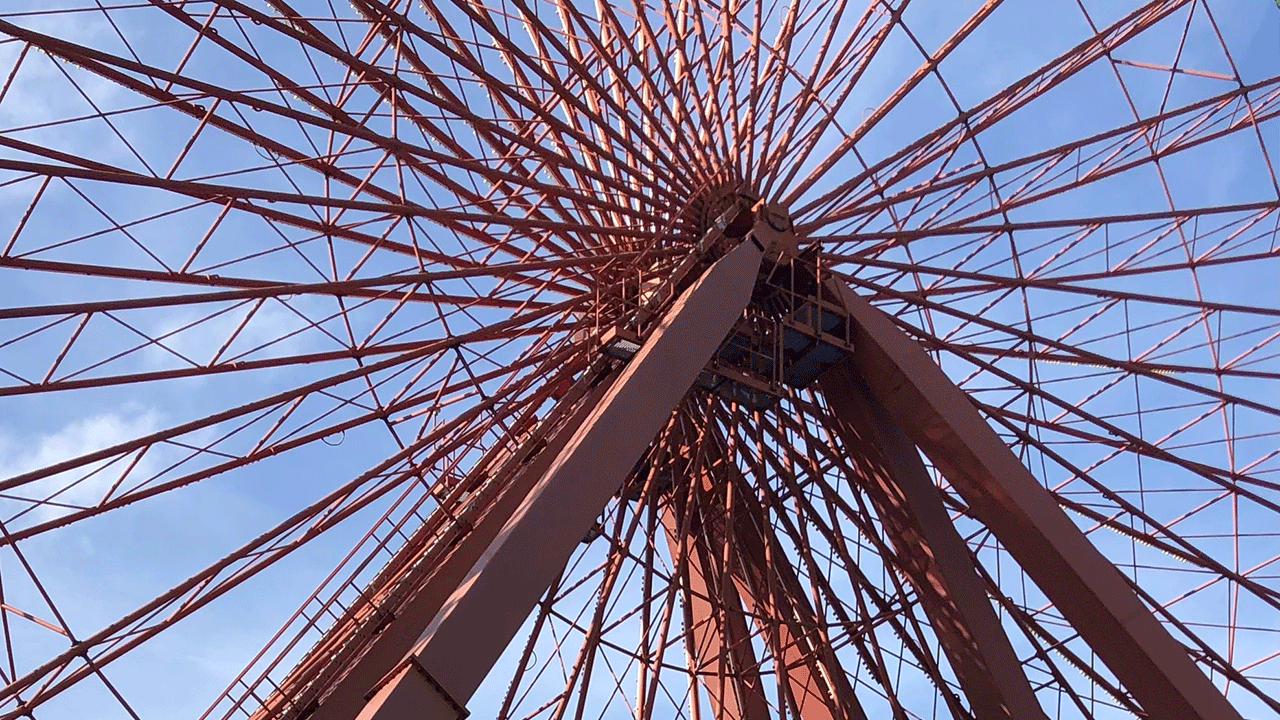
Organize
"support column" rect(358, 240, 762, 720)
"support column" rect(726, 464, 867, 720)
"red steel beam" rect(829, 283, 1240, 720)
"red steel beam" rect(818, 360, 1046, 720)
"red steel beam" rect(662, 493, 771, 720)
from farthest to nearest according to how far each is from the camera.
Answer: "red steel beam" rect(662, 493, 771, 720)
"support column" rect(726, 464, 867, 720)
"red steel beam" rect(818, 360, 1046, 720)
"red steel beam" rect(829, 283, 1240, 720)
"support column" rect(358, 240, 762, 720)

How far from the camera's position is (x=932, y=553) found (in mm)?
19047

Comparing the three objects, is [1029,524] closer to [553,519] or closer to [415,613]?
[553,519]

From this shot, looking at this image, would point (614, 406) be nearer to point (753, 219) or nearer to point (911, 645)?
point (753, 219)

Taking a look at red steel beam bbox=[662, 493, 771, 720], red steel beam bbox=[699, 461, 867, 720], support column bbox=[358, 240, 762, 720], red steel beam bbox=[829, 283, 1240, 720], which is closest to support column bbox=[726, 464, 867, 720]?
red steel beam bbox=[699, 461, 867, 720]

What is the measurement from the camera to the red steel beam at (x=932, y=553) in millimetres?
18094

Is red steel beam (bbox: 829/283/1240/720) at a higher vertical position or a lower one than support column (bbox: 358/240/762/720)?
higher

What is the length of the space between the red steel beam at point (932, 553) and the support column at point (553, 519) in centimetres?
436

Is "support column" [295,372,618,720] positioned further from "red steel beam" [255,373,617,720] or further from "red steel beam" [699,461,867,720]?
"red steel beam" [699,461,867,720]

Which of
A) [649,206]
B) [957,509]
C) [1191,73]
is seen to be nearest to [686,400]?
[649,206]

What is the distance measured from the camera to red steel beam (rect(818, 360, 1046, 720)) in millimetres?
18094

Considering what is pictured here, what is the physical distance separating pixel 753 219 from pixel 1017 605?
28.6 ft

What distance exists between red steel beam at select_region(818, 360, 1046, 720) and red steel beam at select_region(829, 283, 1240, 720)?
905mm

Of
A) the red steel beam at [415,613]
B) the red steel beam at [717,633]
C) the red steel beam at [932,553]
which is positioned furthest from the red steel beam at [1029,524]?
the red steel beam at [717,633]

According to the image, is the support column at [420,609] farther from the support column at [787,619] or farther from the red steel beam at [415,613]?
Answer: the support column at [787,619]
